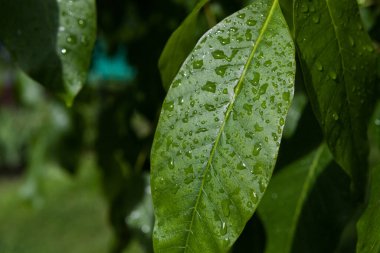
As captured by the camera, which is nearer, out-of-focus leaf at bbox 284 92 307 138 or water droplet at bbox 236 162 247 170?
water droplet at bbox 236 162 247 170

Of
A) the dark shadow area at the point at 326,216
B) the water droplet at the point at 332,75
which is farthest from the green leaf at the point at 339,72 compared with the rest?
the dark shadow area at the point at 326,216

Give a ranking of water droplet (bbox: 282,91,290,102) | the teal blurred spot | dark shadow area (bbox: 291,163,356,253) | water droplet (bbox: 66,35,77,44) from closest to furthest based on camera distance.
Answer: water droplet (bbox: 282,91,290,102), water droplet (bbox: 66,35,77,44), dark shadow area (bbox: 291,163,356,253), the teal blurred spot

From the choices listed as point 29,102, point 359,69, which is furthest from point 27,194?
point 359,69

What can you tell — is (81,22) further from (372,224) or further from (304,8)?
(372,224)

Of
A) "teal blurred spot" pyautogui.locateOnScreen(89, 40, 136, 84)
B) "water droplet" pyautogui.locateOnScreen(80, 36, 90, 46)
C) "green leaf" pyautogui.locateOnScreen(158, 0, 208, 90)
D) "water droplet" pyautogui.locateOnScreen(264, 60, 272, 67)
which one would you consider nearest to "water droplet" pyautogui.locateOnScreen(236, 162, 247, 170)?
"water droplet" pyautogui.locateOnScreen(264, 60, 272, 67)

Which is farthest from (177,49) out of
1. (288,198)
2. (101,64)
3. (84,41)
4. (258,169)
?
(101,64)

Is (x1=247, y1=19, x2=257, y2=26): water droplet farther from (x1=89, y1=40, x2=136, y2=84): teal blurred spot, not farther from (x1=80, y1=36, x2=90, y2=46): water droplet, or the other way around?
(x1=89, y1=40, x2=136, y2=84): teal blurred spot
